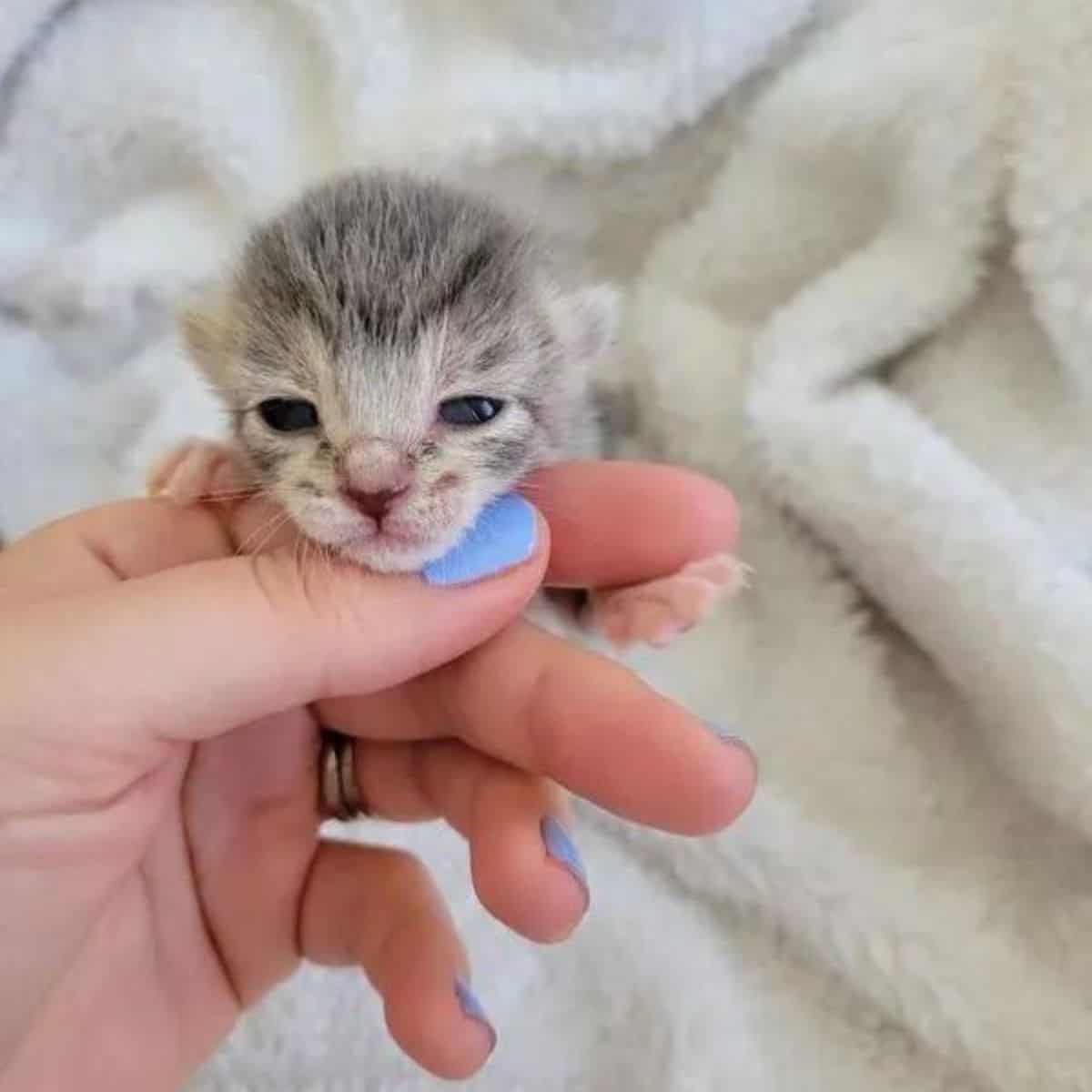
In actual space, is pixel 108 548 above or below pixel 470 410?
below

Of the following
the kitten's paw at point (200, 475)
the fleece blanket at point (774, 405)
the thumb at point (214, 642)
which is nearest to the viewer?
the thumb at point (214, 642)

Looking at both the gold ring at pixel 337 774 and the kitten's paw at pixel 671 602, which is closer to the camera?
the kitten's paw at pixel 671 602

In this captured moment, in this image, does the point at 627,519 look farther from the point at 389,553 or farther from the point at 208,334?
the point at 208,334

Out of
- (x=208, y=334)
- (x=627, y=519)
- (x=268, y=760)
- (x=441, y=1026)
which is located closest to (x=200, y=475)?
(x=208, y=334)

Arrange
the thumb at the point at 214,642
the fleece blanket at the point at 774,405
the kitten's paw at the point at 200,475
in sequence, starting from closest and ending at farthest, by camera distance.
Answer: the thumb at the point at 214,642 → the kitten's paw at the point at 200,475 → the fleece blanket at the point at 774,405

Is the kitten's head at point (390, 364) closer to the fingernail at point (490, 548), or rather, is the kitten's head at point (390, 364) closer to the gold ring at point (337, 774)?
the fingernail at point (490, 548)

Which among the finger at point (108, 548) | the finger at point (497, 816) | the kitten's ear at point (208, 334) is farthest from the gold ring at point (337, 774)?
the kitten's ear at point (208, 334)

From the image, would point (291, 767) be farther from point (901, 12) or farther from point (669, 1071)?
point (901, 12)

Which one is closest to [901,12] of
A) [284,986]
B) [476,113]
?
[476,113]
